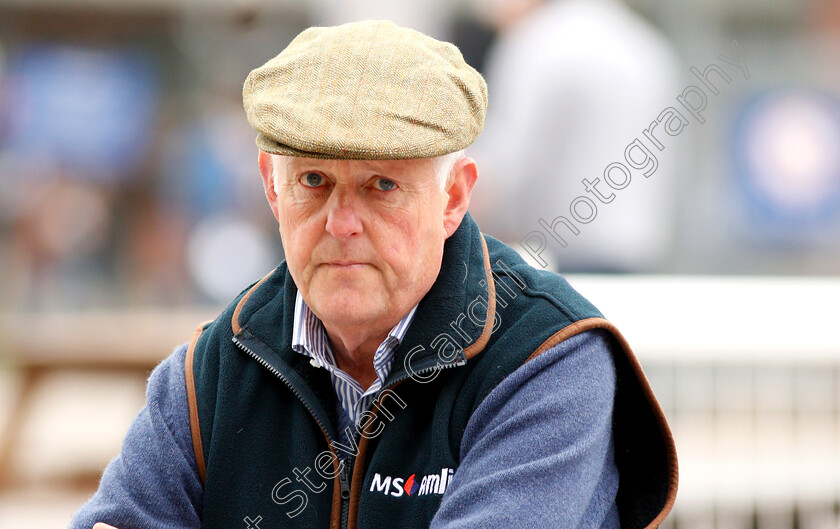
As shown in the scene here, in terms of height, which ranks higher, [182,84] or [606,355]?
[182,84]

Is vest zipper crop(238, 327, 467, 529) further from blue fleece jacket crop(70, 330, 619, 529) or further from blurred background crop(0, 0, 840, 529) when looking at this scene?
blurred background crop(0, 0, 840, 529)

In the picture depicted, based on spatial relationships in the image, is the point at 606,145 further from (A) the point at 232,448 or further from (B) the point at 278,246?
(B) the point at 278,246

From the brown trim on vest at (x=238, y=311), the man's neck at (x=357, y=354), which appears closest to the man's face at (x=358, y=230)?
the man's neck at (x=357, y=354)

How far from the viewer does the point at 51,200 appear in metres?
6.99

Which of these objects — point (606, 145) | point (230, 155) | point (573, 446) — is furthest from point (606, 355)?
point (230, 155)

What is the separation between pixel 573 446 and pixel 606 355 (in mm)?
240

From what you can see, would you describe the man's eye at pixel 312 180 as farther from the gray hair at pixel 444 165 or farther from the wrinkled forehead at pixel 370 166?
the gray hair at pixel 444 165

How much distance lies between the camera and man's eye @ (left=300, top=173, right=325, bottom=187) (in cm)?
218

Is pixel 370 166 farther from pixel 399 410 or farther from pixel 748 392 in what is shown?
pixel 748 392

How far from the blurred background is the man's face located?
2.31 metres

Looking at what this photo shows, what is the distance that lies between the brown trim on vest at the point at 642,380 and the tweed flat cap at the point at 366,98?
0.43 metres

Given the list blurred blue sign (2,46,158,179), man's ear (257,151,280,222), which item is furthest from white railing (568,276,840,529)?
blurred blue sign (2,46,158,179)

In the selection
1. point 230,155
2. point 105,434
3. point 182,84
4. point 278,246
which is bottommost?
point 105,434

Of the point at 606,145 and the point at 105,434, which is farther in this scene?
the point at 105,434
